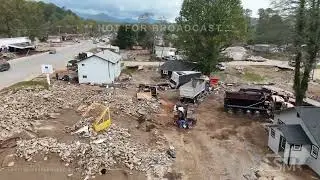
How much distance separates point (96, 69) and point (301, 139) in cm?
2785

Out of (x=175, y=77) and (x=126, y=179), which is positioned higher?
(x=175, y=77)

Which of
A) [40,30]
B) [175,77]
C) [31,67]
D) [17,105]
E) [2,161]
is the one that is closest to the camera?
[2,161]

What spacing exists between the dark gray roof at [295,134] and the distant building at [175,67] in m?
26.5

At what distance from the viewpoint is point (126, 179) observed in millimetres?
21844

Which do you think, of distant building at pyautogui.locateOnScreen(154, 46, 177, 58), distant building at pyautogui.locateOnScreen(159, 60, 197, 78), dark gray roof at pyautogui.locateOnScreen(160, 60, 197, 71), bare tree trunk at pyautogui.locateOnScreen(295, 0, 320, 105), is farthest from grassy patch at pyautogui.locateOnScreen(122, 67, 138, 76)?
bare tree trunk at pyautogui.locateOnScreen(295, 0, 320, 105)

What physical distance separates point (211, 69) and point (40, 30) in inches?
2929

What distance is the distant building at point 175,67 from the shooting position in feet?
166

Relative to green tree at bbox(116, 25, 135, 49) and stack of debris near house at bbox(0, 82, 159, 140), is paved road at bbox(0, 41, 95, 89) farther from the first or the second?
green tree at bbox(116, 25, 135, 49)

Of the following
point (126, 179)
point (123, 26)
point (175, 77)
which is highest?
point (123, 26)

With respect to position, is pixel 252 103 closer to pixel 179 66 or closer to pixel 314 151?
pixel 314 151

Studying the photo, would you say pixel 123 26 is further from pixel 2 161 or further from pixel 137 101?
Result: pixel 2 161

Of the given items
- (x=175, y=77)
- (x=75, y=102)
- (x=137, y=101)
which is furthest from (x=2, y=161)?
(x=175, y=77)

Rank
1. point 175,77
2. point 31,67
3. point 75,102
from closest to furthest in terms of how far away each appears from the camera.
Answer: point 75,102 → point 175,77 → point 31,67

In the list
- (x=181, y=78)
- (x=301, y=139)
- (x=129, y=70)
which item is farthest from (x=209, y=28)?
(x=301, y=139)
